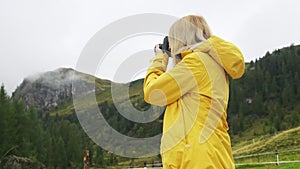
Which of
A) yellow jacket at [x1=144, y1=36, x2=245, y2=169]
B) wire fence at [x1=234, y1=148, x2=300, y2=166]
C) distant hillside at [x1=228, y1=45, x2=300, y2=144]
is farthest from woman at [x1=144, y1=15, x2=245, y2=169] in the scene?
distant hillside at [x1=228, y1=45, x2=300, y2=144]

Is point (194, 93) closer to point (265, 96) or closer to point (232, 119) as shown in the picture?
point (232, 119)

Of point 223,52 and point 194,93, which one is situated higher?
point 223,52

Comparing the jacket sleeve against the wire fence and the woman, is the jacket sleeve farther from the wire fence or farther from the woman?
the wire fence

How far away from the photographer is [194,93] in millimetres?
2568

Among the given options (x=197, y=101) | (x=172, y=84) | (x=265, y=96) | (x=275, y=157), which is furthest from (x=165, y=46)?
(x=265, y=96)

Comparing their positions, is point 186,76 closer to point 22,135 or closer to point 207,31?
point 207,31

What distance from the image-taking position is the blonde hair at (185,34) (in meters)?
2.69

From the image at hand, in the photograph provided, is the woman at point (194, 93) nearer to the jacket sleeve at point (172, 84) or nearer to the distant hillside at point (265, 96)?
the jacket sleeve at point (172, 84)

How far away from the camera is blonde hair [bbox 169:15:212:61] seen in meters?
2.69

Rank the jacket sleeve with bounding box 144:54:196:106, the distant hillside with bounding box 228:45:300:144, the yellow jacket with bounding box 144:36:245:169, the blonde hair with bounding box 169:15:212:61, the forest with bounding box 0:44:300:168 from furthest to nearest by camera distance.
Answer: the distant hillside with bounding box 228:45:300:144 → the forest with bounding box 0:44:300:168 → the blonde hair with bounding box 169:15:212:61 → the jacket sleeve with bounding box 144:54:196:106 → the yellow jacket with bounding box 144:36:245:169

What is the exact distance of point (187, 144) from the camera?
2441 mm

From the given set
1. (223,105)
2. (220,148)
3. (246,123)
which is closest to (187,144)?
(220,148)

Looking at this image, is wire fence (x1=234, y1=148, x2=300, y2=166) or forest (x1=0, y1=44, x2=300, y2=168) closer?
wire fence (x1=234, y1=148, x2=300, y2=166)

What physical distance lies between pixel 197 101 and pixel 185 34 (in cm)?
49
